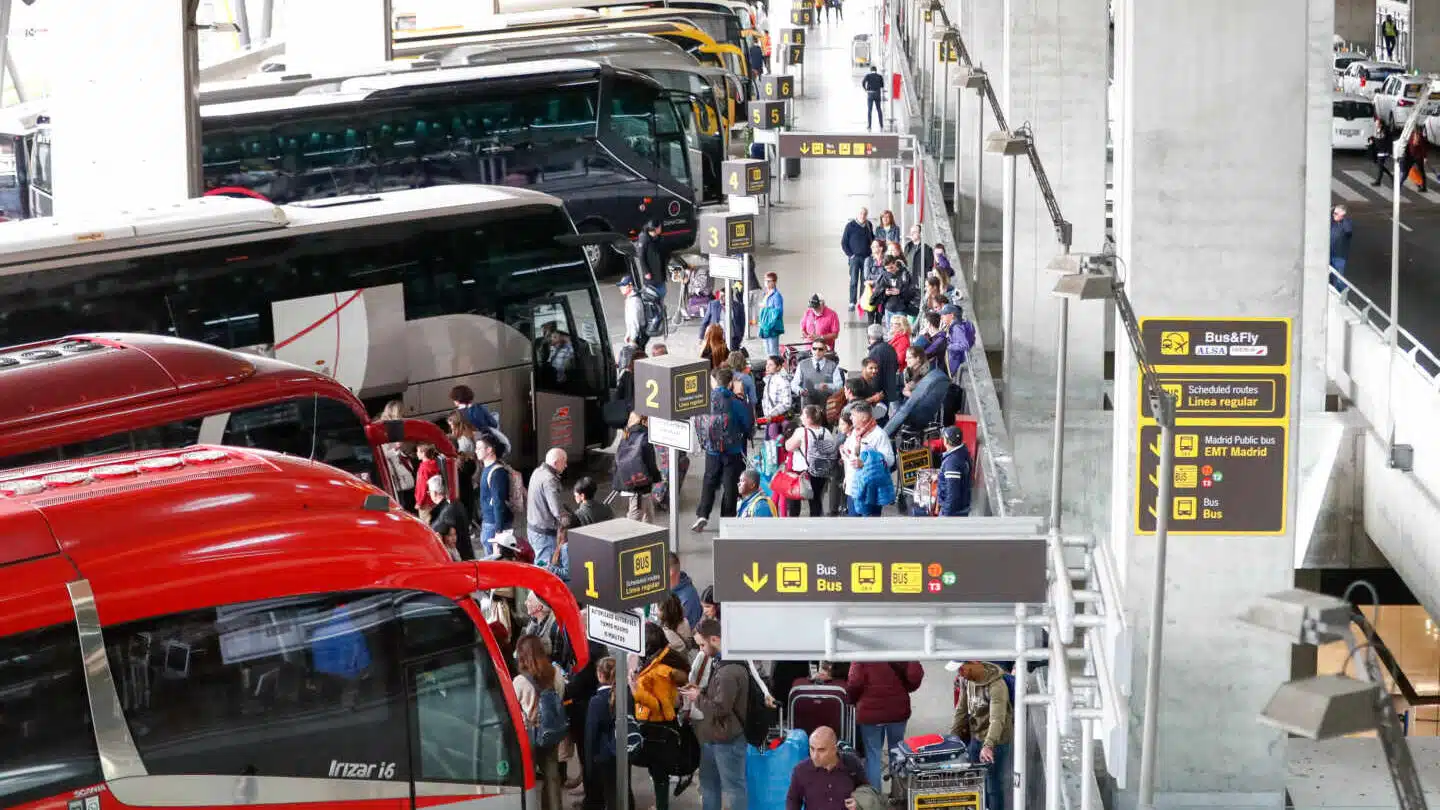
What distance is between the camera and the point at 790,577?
964cm

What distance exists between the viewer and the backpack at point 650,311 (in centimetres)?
2202

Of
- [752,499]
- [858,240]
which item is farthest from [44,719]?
[858,240]

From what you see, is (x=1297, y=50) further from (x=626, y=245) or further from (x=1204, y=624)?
(x=626, y=245)

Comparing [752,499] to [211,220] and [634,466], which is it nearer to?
[634,466]

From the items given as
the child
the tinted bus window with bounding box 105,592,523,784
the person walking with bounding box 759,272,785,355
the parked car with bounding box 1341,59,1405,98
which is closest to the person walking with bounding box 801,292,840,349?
the person walking with bounding box 759,272,785,355

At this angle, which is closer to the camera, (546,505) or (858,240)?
(546,505)

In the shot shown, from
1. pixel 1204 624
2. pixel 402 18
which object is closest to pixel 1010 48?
pixel 1204 624

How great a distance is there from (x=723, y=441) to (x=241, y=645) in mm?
8527

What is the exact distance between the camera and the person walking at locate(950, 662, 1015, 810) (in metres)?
10.8

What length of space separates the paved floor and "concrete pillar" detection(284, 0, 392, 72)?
5.31m

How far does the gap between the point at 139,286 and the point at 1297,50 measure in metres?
9.79

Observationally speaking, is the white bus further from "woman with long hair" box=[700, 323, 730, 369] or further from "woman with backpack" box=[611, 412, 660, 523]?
"woman with backpack" box=[611, 412, 660, 523]

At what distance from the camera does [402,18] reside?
145 ft

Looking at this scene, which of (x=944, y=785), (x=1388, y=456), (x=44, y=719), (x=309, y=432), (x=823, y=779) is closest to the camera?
(x=44, y=719)
